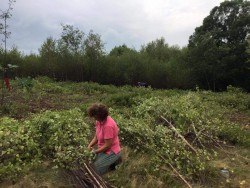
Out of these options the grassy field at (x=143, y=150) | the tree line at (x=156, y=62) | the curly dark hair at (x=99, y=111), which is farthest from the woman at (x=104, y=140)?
the tree line at (x=156, y=62)

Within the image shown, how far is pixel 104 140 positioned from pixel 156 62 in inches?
780

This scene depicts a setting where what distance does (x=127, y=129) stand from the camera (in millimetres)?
6789

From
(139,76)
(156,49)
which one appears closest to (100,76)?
(139,76)

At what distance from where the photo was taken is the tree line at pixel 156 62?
23828 millimetres

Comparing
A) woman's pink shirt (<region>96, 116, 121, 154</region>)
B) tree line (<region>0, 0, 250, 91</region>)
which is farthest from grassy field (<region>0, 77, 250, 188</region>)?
tree line (<region>0, 0, 250, 91</region>)

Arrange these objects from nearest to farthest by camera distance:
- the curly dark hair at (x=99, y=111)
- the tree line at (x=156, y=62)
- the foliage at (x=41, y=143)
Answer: the foliage at (x=41, y=143)
the curly dark hair at (x=99, y=111)
the tree line at (x=156, y=62)

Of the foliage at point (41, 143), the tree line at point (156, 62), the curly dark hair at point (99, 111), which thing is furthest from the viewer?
the tree line at point (156, 62)

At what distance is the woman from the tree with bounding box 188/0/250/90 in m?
18.8

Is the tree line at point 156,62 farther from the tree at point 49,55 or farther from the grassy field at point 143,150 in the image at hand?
the grassy field at point 143,150

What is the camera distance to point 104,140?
566 centimetres

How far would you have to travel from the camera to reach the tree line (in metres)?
23.8

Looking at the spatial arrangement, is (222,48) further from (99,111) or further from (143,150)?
(99,111)

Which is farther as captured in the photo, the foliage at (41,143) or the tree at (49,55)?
the tree at (49,55)

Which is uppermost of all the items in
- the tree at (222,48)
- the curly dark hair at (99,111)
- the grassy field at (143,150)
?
the tree at (222,48)
